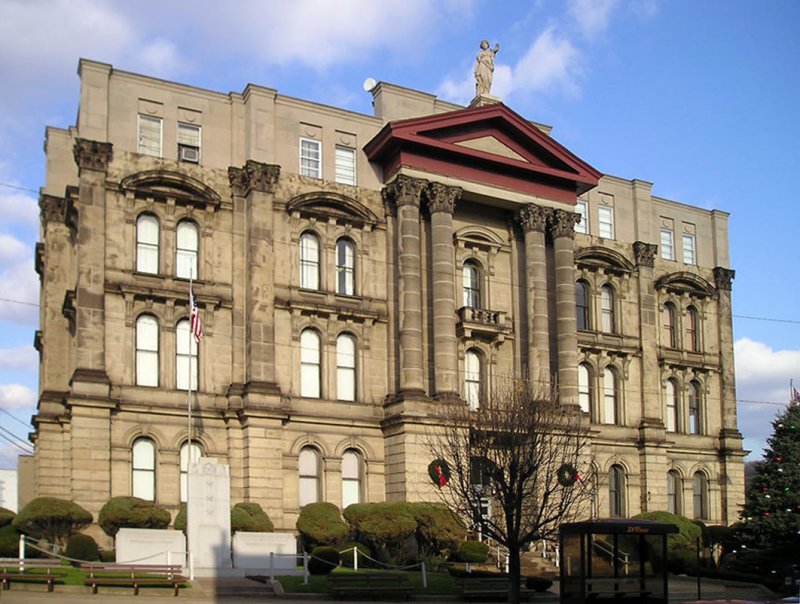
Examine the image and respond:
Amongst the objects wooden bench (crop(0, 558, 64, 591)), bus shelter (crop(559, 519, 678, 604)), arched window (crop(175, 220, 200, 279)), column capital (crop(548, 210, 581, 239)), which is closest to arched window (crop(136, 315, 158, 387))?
arched window (crop(175, 220, 200, 279))

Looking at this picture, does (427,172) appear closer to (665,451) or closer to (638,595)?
(665,451)

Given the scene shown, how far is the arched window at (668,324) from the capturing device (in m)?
64.3

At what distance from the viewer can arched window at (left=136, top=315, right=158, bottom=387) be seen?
47.9m

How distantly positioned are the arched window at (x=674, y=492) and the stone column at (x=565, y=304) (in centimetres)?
1131

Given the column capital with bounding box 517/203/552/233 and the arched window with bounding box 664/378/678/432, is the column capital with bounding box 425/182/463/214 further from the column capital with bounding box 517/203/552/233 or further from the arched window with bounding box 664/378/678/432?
the arched window with bounding box 664/378/678/432

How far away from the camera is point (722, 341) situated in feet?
217

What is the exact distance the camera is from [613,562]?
2889cm

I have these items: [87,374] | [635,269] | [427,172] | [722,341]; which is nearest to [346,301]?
[427,172]

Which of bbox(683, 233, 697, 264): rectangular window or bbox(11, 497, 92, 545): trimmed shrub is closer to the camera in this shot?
bbox(11, 497, 92, 545): trimmed shrub

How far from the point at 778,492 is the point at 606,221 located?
1943 cm

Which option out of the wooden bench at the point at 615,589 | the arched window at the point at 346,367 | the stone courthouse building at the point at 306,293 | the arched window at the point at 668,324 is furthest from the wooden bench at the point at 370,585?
the arched window at the point at 668,324

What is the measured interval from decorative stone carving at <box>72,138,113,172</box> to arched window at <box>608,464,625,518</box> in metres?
29.9

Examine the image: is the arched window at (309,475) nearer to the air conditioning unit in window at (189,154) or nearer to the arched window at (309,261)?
the arched window at (309,261)

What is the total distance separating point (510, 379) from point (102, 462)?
1949 cm
